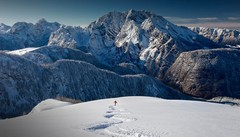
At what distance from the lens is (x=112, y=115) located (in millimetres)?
34219

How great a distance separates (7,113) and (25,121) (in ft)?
268

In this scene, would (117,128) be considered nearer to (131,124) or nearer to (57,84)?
(131,124)

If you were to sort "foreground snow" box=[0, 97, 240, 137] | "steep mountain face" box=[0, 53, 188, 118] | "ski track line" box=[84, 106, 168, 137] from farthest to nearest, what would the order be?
1. "steep mountain face" box=[0, 53, 188, 118]
2. "foreground snow" box=[0, 97, 240, 137]
3. "ski track line" box=[84, 106, 168, 137]

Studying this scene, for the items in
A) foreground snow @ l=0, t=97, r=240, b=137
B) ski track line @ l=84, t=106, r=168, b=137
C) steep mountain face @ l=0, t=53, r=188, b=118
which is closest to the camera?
ski track line @ l=84, t=106, r=168, b=137

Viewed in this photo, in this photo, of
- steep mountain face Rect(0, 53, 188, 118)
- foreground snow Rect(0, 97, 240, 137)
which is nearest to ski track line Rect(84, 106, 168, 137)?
foreground snow Rect(0, 97, 240, 137)

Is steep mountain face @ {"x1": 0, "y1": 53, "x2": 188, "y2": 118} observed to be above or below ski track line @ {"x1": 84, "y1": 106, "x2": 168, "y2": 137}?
below

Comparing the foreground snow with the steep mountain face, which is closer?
the foreground snow

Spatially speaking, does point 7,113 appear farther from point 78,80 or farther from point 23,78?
point 78,80

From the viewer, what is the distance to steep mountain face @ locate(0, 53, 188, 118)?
117 metres

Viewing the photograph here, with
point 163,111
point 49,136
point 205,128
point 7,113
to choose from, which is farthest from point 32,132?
point 7,113

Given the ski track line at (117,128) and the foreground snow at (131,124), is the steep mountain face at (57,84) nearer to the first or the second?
the foreground snow at (131,124)

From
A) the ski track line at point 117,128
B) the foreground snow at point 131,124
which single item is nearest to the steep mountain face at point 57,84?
the foreground snow at point 131,124

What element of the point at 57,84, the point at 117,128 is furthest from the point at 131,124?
the point at 57,84

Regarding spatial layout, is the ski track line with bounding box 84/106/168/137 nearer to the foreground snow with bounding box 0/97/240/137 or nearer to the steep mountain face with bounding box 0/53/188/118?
the foreground snow with bounding box 0/97/240/137
